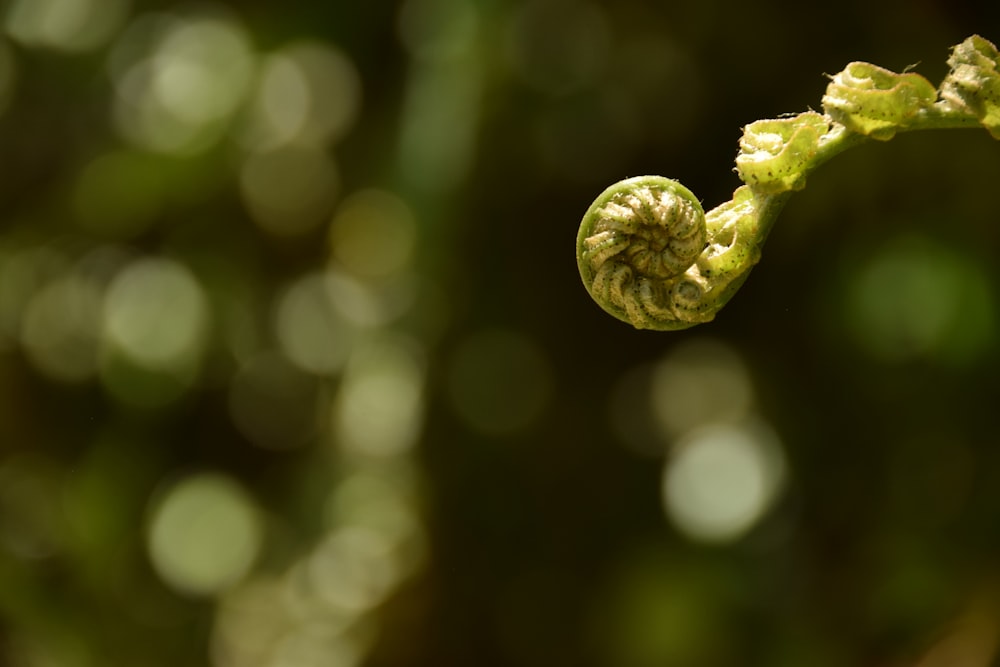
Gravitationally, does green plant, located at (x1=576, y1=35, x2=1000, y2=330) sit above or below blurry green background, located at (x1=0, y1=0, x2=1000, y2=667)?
above

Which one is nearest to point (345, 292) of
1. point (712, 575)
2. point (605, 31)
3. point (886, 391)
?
point (605, 31)

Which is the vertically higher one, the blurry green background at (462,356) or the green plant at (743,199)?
the green plant at (743,199)

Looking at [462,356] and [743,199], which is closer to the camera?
[743,199]

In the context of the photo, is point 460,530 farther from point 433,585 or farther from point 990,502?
point 990,502

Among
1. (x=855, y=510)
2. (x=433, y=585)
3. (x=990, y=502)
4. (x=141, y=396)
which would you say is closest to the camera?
(x=990, y=502)

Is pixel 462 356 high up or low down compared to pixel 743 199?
down
